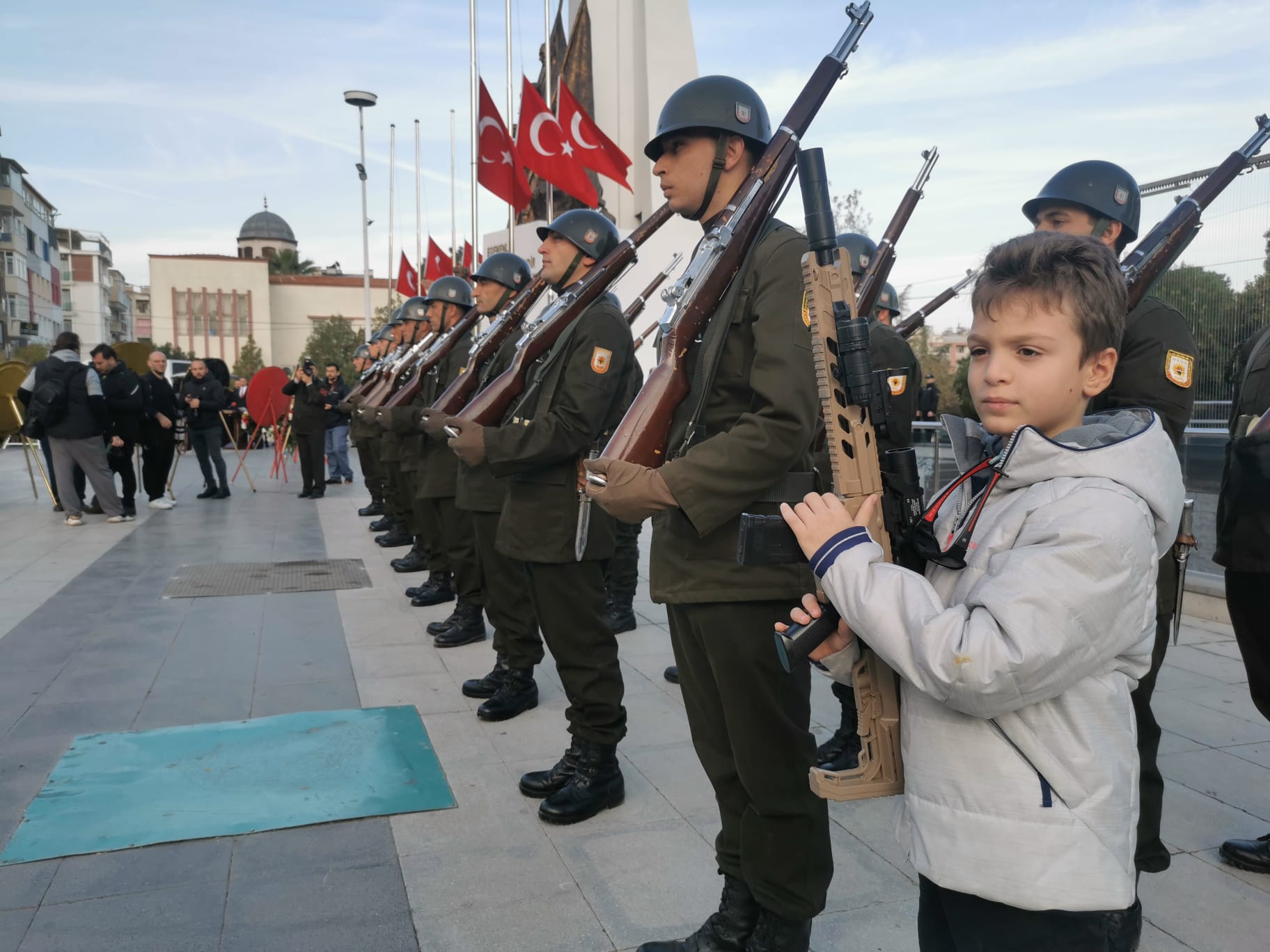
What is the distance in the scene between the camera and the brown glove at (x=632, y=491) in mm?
2367

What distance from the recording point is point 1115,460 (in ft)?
4.81

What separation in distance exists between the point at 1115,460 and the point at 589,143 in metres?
9.57

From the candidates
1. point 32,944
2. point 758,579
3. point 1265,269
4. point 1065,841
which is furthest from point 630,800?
point 1265,269

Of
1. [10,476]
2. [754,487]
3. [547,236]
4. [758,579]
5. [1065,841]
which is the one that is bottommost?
[10,476]

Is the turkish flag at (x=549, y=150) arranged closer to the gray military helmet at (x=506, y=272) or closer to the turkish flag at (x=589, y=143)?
the turkish flag at (x=589, y=143)

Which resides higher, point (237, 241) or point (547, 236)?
point (237, 241)

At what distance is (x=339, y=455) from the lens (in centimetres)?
1650

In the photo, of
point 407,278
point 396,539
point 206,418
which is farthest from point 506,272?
point 407,278

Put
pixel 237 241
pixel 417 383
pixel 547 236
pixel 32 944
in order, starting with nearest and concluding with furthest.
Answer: pixel 32 944 < pixel 547 236 < pixel 417 383 < pixel 237 241

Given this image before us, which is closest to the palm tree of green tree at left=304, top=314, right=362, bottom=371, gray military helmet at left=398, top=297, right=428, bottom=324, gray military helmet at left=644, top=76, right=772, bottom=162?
green tree at left=304, top=314, right=362, bottom=371

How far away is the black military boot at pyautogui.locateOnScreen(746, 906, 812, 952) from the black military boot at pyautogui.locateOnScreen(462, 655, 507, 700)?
8.52ft

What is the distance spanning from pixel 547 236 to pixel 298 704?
8.24 feet

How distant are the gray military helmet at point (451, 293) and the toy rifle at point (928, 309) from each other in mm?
3206

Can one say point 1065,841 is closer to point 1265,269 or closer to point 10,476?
point 1265,269
